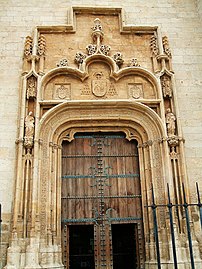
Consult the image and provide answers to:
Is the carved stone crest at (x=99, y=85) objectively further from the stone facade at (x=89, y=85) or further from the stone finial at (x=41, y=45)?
the stone finial at (x=41, y=45)

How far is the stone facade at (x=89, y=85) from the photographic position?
6.49 meters

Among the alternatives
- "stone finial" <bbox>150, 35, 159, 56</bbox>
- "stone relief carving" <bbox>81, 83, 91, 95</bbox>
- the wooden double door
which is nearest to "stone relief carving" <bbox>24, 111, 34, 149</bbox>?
the wooden double door

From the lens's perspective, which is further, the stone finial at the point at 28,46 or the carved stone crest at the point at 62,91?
the stone finial at the point at 28,46

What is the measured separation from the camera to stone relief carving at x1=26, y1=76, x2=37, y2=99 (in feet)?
23.1

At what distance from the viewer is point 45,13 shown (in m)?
8.11

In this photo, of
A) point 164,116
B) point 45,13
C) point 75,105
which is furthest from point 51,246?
point 45,13

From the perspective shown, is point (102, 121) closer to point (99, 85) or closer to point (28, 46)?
point (99, 85)

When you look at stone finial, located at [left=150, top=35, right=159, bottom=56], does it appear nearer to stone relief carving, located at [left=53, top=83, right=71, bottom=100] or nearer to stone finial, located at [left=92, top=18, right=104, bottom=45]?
stone finial, located at [left=92, top=18, right=104, bottom=45]

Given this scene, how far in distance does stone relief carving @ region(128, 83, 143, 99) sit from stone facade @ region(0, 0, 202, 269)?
0.02m

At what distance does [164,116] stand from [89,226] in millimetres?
2947

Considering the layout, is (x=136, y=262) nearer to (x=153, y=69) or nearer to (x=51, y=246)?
(x=51, y=246)

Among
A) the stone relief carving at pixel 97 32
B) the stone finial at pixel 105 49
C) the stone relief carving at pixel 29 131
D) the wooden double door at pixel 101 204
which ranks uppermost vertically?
the stone relief carving at pixel 97 32

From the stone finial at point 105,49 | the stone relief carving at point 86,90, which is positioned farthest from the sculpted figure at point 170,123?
the stone finial at point 105,49

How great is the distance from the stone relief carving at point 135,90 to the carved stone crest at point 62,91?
4.67 ft
